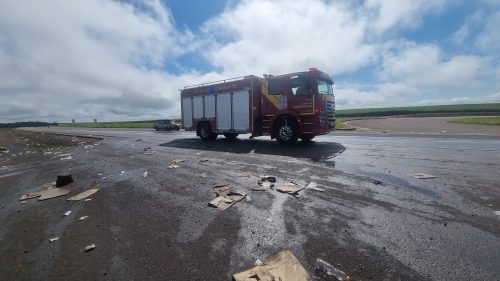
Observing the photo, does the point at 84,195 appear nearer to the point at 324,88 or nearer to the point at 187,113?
the point at 324,88

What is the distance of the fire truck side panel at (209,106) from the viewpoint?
48.6 ft

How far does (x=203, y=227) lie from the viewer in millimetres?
3629

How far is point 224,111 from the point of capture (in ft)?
46.5

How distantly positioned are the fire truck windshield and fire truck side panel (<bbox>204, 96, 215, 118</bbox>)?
19.9ft

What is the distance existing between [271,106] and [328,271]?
394 inches

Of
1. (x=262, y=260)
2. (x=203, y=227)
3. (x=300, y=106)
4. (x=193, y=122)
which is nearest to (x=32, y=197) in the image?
(x=203, y=227)

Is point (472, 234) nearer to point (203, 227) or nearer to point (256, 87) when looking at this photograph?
point (203, 227)

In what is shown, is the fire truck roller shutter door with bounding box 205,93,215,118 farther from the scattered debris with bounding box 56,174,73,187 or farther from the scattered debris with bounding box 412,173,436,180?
the scattered debris with bounding box 412,173,436,180

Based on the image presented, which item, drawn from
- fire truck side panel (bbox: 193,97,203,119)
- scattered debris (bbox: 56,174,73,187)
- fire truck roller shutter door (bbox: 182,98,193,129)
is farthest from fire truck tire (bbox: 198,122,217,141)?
scattered debris (bbox: 56,174,73,187)

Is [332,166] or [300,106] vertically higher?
[300,106]

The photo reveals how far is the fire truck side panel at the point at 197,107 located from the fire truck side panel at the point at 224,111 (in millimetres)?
1476

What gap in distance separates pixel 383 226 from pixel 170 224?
112 inches

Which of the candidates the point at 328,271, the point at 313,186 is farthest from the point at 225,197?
the point at 328,271

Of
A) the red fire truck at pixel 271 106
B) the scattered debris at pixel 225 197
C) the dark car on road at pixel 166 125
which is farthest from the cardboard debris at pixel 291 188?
the dark car on road at pixel 166 125
